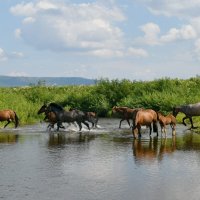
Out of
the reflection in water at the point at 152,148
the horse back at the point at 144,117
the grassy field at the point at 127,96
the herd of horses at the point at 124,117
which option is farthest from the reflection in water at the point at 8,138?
the grassy field at the point at 127,96

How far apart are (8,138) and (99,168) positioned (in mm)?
8799

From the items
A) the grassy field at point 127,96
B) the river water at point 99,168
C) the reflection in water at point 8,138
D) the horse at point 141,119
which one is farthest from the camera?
the grassy field at point 127,96

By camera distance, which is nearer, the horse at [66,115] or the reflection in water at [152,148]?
the reflection in water at [152,148]

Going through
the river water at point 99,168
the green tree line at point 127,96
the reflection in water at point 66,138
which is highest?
the green tree line at point 127,96

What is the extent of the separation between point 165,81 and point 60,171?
3021cm

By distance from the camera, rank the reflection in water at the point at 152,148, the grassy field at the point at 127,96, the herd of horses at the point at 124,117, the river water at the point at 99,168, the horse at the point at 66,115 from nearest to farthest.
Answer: the river water at the point at 99,168, the reflection in water at the point at 152,148, the herd of horses at the point at 124,117, the horse at the point at 66,115, the grassy field at the point at 127,96

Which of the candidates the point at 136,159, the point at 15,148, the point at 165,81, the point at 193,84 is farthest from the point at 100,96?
the point at 136,159

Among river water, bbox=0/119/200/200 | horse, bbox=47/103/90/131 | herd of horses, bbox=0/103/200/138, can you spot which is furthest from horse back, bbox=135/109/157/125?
horse, bbox=47/103/90/131

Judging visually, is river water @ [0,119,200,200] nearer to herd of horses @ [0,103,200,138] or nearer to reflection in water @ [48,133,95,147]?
reflection in water @ [48,133,95,147]

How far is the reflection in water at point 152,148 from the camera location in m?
14.9

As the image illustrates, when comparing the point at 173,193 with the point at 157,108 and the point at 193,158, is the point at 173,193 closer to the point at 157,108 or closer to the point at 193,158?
the point at 193,158

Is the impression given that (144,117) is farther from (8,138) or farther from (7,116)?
(7,116)

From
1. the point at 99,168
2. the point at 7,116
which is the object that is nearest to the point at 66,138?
the point at 7,116

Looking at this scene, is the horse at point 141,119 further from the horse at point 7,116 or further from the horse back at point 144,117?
the horse at point 7,116
